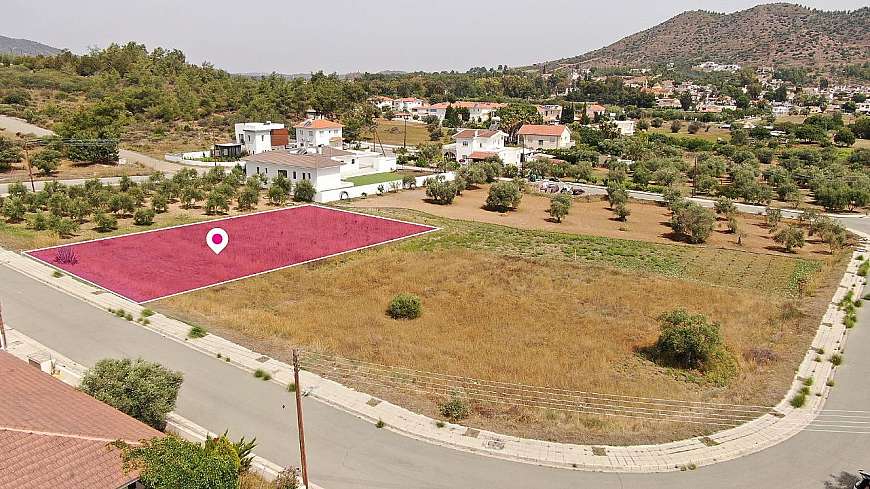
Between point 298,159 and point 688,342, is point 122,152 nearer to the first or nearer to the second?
point 298,159

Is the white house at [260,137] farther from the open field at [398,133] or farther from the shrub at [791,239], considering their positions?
the shrub at [791,239]

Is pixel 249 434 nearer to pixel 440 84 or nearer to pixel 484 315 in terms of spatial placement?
pixel 484 315

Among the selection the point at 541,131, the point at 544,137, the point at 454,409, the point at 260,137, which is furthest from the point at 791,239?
the point at 260,137

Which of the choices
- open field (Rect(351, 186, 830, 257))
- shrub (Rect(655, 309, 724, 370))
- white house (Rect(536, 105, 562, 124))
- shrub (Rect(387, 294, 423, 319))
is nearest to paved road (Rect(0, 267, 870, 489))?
shrub (Rect(655, 309, 724, 370))

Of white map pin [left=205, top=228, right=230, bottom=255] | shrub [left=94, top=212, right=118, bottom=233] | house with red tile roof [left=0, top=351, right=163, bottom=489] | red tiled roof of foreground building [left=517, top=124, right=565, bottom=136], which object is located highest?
red tiled roof of foreground building [left=517, top=124, right=565, bottom=136]

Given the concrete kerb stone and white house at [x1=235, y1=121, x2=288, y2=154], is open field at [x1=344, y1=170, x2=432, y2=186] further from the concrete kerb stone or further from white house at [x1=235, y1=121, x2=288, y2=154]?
Answer: the concrete kerb stone

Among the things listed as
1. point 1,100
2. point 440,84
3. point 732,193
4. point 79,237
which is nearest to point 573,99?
point 440,84
